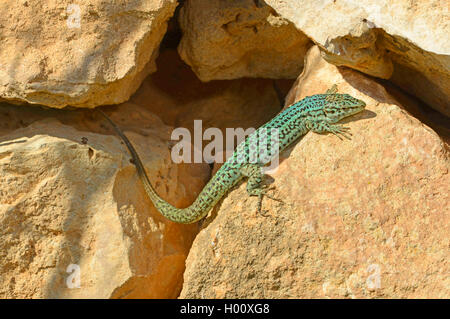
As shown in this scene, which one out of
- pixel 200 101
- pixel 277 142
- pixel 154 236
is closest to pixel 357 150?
pixel 277 142

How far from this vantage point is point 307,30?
4.54 metres

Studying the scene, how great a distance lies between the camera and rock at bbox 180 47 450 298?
13.4 ft

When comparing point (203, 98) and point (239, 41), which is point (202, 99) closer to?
point (203, 98)

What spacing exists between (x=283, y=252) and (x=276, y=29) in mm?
2740

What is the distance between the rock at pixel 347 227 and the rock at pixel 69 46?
6.23ft

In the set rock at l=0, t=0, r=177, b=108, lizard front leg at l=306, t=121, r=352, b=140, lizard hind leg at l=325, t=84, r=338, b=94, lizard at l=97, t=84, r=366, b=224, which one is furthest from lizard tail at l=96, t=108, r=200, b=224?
lizard hind leg at l=325, t=84, r=338, b=94

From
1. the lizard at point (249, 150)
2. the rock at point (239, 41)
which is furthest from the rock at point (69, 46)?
the lizard at point (249, 150)

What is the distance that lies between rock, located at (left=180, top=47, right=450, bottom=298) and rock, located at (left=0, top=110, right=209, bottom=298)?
0.57m

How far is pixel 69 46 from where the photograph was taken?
15.3ft

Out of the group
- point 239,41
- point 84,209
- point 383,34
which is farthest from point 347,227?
point 239,41

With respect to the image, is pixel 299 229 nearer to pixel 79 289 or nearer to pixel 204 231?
pixel 204 231

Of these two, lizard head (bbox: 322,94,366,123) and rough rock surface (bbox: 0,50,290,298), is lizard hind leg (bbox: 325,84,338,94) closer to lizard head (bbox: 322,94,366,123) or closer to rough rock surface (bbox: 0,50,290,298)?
lizard head (bbox: 322,94,366,123)

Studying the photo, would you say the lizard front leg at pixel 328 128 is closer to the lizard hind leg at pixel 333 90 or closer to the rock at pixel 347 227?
the rock at pixel 347 227

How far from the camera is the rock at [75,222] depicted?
14.5 ft
